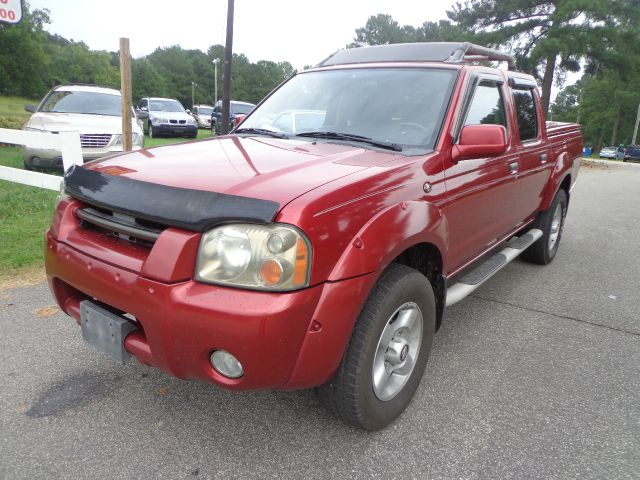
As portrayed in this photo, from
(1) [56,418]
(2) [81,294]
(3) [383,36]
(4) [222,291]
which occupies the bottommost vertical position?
(1) [56,418]

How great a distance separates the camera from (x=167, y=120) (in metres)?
18.8

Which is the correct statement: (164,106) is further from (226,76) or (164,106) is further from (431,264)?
(431,264)

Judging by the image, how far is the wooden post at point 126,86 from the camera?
17.7 feet

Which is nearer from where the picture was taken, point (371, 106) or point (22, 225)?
point (371, 106)

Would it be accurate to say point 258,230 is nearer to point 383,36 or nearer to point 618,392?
point 618,392

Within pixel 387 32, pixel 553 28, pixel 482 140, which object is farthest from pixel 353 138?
pixel 387 32

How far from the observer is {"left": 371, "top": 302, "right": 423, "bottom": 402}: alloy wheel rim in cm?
221

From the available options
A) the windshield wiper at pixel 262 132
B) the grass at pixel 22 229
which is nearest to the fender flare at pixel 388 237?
the windshield wiper at pixel 262 132

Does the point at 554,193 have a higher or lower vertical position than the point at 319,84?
lower

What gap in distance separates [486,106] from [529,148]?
84 cm

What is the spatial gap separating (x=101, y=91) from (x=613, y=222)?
9892 mm

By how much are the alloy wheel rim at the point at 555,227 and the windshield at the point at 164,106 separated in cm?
1781

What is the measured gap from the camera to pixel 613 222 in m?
7.84

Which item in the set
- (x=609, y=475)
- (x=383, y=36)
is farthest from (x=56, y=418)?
(x=383, y=36)
